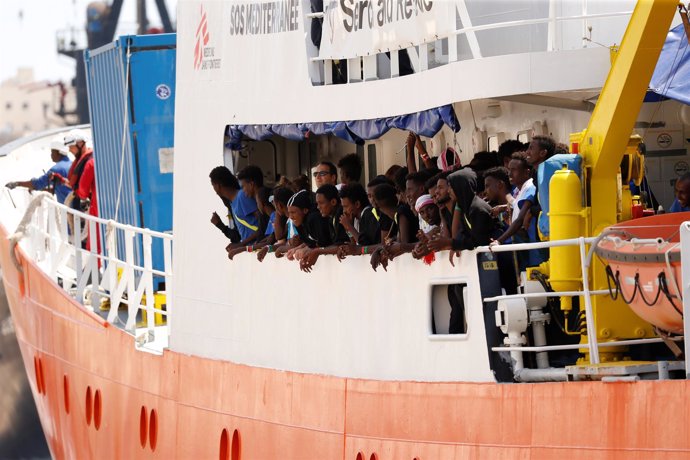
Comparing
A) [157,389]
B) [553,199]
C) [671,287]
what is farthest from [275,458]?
[671,287]

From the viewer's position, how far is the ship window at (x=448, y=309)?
892cm

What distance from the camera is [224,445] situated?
11.1 m

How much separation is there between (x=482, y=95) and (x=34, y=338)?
30.1ft

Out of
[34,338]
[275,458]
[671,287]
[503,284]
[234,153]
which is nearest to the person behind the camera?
[671,287]

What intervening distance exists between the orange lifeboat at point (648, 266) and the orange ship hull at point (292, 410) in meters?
0.37

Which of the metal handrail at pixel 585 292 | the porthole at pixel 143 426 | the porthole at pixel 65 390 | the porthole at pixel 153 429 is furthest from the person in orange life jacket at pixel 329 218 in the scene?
the porthole at pixel 65 390

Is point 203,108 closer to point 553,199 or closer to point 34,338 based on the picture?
point 553,199

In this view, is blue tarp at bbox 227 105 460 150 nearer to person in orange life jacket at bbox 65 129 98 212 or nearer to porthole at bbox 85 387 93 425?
porthole at bbox 85 387 93 425

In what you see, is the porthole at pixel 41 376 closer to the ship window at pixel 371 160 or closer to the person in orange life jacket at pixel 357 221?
the ship window at pixel 371 160

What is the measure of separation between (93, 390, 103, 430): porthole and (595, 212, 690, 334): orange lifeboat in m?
7.35

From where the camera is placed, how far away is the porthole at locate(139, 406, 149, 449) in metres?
12.7

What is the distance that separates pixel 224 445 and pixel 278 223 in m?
1.80

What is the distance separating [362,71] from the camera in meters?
10.7

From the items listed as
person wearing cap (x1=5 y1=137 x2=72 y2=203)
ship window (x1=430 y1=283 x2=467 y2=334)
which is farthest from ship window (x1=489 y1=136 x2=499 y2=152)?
person wearing cap (x1=5 y1=137 x2=72 y2=203)
